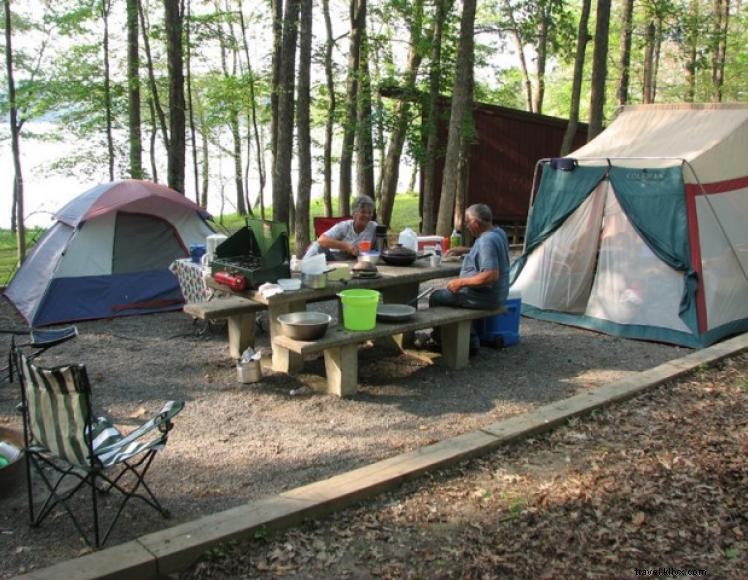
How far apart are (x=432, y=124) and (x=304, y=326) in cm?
804

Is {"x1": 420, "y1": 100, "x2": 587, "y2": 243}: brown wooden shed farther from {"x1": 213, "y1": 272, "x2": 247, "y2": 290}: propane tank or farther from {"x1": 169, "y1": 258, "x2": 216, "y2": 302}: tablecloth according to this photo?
{"x1": 213, "y1": 272, "x2": 247, "y2": 290}: propane tank

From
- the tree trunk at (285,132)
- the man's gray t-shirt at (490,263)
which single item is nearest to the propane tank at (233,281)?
the man's gray t-shirt at (490,263)

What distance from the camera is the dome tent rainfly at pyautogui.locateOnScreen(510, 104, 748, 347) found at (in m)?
6.14

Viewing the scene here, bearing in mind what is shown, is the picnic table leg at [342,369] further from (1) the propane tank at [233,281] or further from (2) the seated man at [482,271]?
(2) the seated man at [482,271]

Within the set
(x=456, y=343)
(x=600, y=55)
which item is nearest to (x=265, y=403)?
(x=456, y=343)

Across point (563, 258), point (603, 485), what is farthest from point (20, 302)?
point (603, 485)

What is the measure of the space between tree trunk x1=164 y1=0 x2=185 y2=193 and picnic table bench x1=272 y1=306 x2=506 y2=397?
17.0 ft

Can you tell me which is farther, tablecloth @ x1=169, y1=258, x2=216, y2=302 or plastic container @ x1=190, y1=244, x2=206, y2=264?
plastic container @ x1=190, y1=244, x2=206, y2=264

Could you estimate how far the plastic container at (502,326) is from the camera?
5969 millimetres

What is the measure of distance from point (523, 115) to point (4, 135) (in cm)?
1714

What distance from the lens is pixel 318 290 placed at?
16.0 feet

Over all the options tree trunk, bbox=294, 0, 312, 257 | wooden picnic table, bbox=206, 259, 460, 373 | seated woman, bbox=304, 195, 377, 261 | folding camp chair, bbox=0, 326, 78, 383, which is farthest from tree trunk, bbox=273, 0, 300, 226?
folding camp chair, bbox=0, 326, 78, 383

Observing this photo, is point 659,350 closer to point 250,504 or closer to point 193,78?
point 250,504

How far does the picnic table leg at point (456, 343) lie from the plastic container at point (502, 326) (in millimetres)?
558
